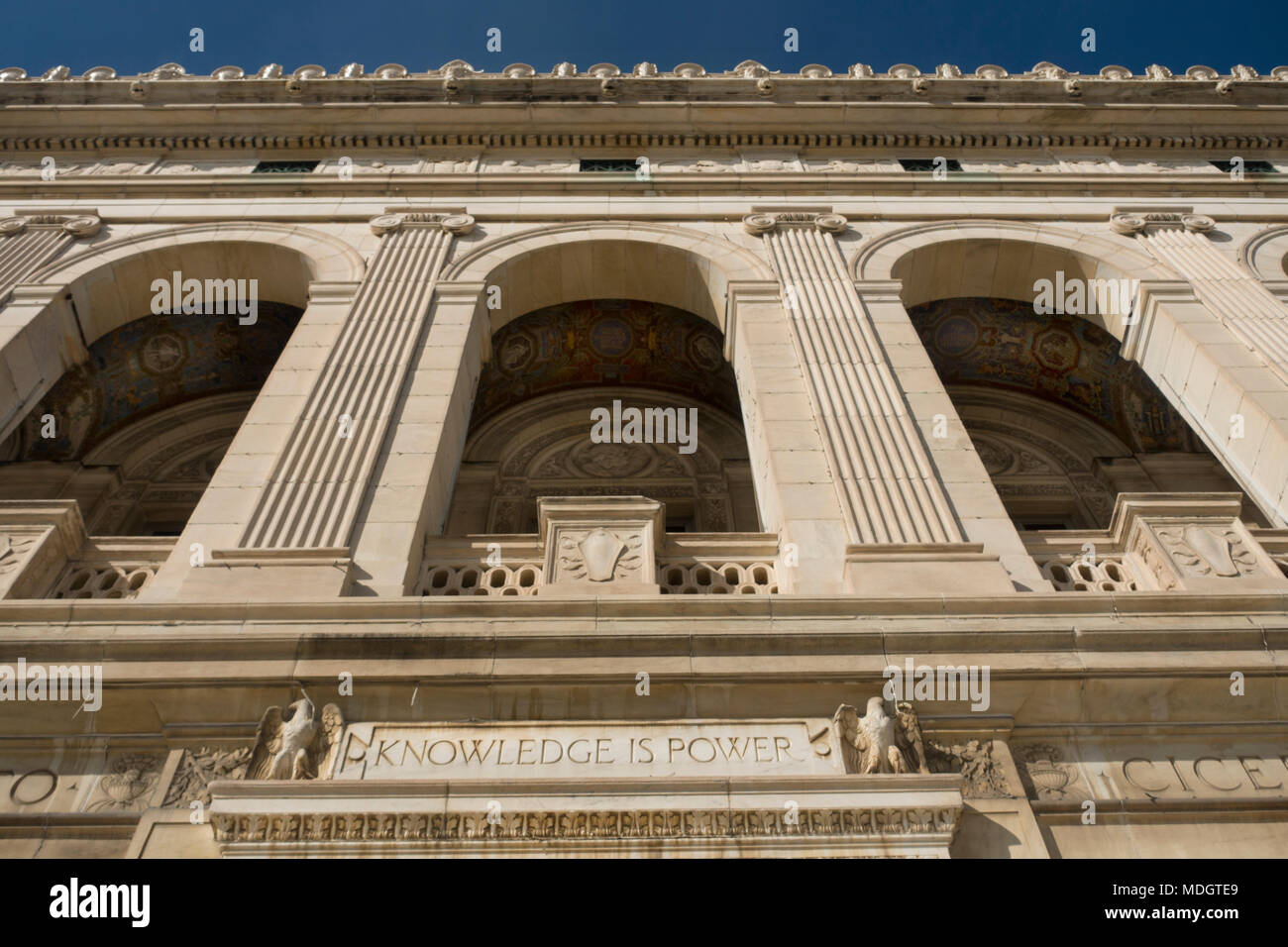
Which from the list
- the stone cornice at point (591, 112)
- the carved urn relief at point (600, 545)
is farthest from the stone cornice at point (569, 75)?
the carved urn relief at point (600, 545)

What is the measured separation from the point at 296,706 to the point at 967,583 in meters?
5.14

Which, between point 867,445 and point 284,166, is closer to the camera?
point 867,445

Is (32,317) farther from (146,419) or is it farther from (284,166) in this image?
(284,166)

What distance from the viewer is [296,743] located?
7.13m

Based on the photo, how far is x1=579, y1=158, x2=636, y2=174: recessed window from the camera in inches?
639

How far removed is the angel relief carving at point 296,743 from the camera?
7.02 m

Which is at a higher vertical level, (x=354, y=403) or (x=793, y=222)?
(x=793, y=222)

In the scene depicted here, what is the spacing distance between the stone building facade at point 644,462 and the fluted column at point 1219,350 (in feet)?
0.18

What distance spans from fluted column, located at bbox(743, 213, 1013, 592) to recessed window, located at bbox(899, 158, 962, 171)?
3.62m

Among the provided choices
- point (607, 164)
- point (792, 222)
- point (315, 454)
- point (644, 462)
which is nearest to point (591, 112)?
point (607, 164)

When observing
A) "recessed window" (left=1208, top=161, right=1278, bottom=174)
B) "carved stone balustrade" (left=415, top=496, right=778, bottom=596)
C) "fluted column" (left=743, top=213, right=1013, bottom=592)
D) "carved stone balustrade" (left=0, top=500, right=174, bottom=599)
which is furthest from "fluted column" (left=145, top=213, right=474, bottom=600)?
"recessed window" (left=1208, top=161, right=1278, bottom=174)

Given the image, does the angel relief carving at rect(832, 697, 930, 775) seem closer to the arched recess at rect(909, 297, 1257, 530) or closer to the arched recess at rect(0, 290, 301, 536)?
the arched recess at rect(909, 297, 1257, 530)

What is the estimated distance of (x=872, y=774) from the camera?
6.92 metres

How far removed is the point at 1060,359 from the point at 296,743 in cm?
1285
